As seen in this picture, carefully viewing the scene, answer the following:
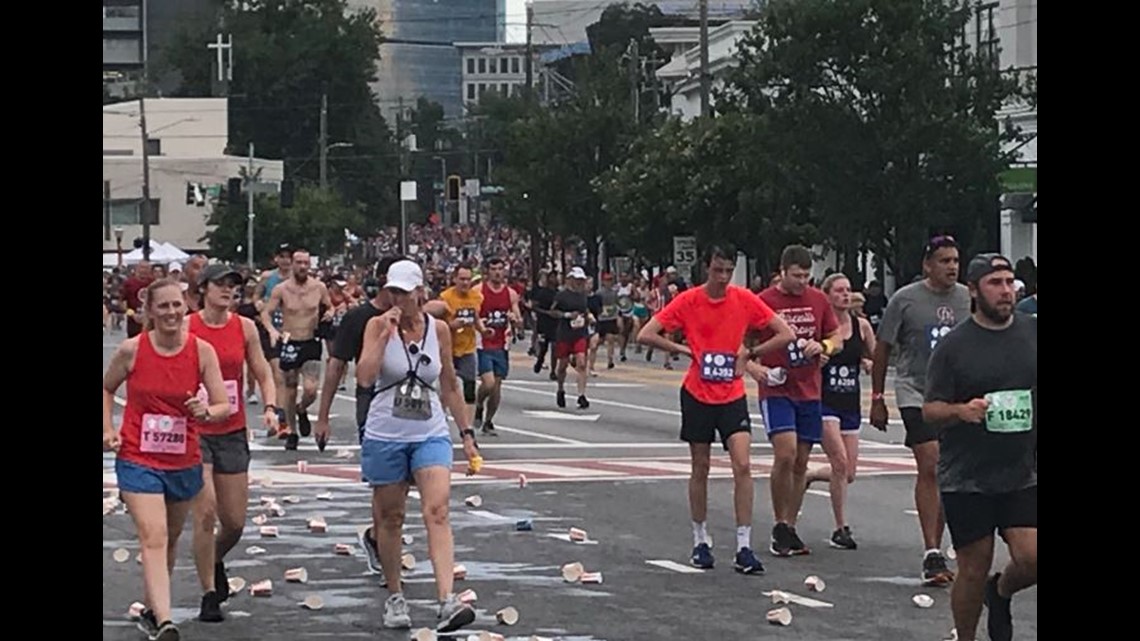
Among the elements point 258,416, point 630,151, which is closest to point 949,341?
point 258,416

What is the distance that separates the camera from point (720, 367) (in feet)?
46.7

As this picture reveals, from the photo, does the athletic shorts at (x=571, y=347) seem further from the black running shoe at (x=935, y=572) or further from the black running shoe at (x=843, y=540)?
the black running shoe at (x=935, y=572)

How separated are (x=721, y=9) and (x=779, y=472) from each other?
117182 mm

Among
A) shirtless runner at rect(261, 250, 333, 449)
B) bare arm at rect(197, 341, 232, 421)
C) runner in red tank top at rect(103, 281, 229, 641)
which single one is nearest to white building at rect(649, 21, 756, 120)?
shirtless runner at rect(261, 250, 333, 449)

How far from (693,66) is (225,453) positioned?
74972mm

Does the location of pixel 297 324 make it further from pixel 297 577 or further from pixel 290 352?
pixel 297 577

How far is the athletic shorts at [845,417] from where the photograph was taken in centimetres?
1541

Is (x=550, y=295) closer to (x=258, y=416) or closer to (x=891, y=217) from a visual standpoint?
(x=258, y=416)

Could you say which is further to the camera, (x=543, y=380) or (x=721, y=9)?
(x=721, y=9)

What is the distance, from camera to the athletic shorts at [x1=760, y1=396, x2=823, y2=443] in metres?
14.7

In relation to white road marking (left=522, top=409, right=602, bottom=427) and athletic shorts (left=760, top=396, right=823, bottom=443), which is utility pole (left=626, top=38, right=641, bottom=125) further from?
athletic shorts (left=760, top=396, right=823, bottom=443)

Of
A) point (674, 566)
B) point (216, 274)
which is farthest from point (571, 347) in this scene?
point (216, 274)

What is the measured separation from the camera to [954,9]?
43844 mm

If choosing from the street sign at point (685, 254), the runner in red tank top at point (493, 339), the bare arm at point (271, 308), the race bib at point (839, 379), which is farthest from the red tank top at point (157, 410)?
the street sign at point (685, 254)
